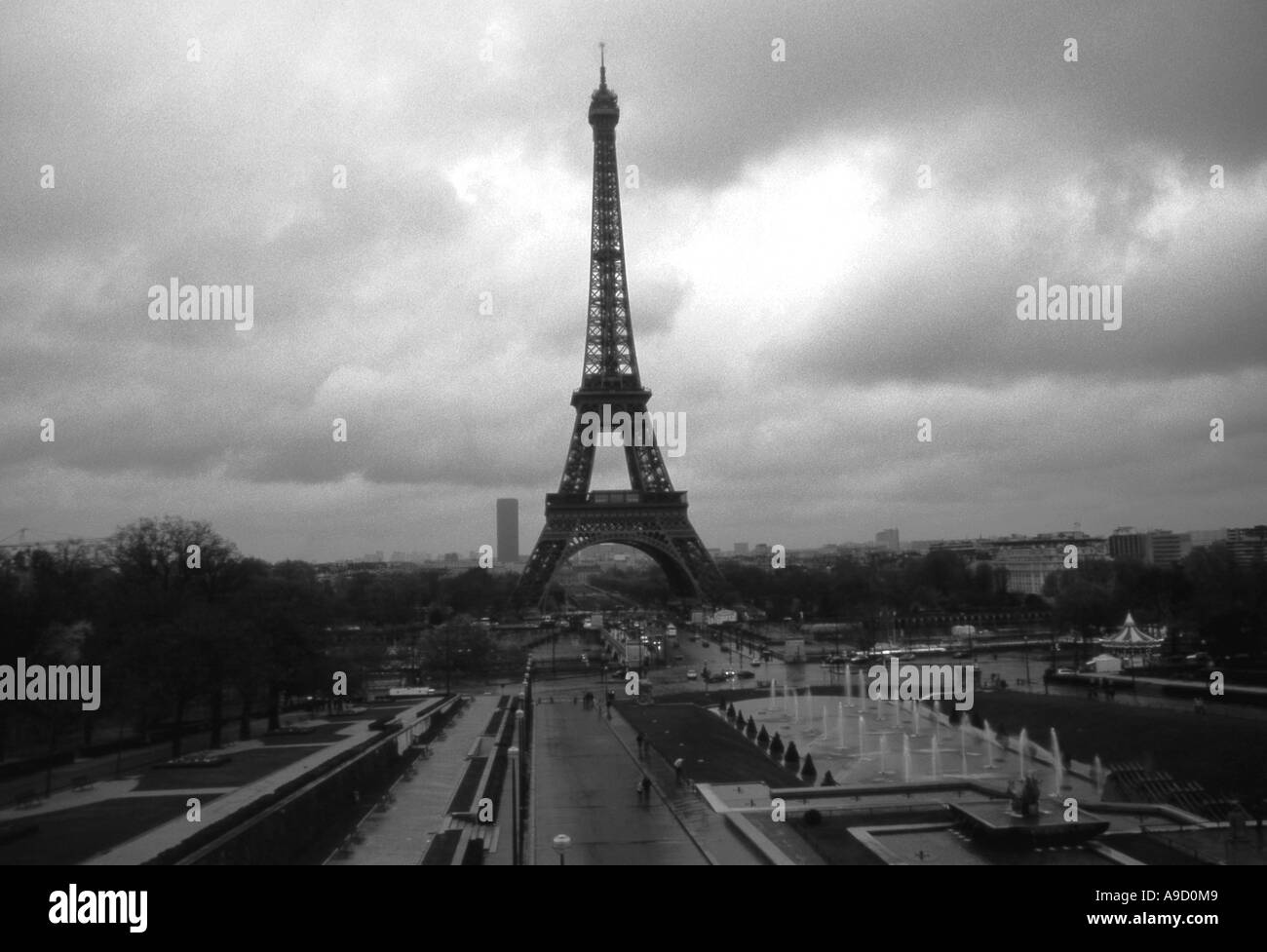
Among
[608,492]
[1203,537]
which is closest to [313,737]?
[608,492]

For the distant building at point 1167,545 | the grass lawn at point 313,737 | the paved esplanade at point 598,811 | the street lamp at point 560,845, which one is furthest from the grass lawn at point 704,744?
the distant building at point 1167,545

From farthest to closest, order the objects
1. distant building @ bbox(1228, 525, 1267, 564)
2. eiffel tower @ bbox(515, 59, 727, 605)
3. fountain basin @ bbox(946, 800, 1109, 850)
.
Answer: eiffel tower @ bbox(515, 59, 727, 605) → distant building @ bbox(1228, 525, 1267, 564) → fountain basin @ bbox(946, 800, 1109, 850)

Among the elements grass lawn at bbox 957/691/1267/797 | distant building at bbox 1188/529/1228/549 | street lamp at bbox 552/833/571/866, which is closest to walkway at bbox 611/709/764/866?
street lamp at bbox 552/833/571/866

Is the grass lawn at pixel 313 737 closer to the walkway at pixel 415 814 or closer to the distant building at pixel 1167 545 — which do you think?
the walkway at pixel 415 814

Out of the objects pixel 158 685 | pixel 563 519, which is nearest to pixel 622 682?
pixel 158 685

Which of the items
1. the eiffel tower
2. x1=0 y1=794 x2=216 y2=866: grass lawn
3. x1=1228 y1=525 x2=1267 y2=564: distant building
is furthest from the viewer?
the eiffel tower

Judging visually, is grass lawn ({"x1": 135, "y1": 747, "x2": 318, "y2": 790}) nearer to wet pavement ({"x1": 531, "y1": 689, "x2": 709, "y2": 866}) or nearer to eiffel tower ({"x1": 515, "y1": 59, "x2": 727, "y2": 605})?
wet pavement ({"x1": 531, "y1": 689, "x2": 709, "y2": 866})
